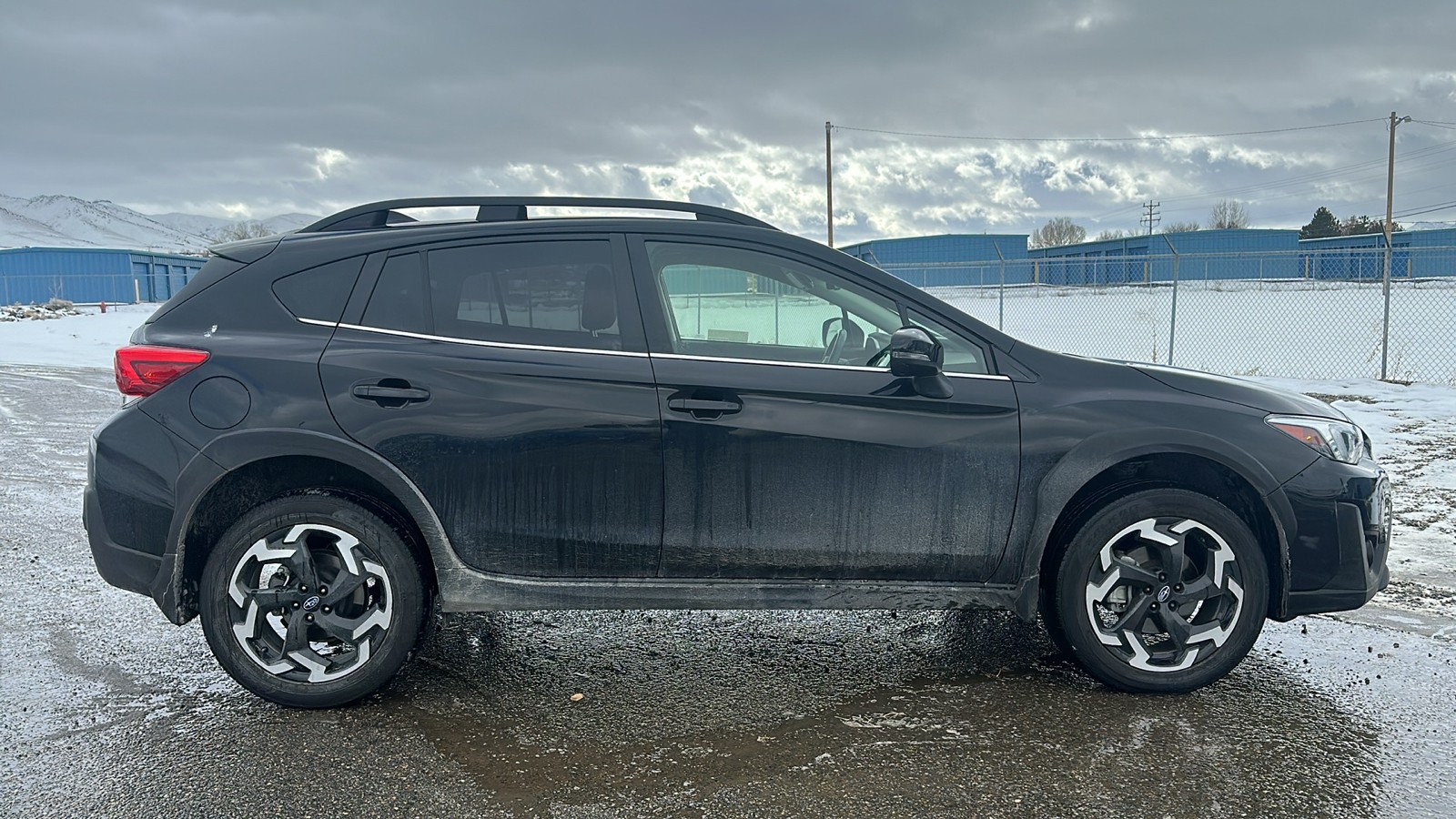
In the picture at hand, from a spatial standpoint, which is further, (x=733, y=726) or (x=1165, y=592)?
(x=1165, y=592)

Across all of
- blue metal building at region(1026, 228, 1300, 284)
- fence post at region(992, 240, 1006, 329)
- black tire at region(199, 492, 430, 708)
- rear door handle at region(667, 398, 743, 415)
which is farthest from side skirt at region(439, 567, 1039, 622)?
blue metal building at region(1026, 228, 1300, 284)

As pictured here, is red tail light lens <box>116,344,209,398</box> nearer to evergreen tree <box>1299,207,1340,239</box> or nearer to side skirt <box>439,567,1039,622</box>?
side skirt <box>439,567,1039,622</box>

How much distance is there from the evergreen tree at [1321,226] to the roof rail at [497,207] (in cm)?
8702

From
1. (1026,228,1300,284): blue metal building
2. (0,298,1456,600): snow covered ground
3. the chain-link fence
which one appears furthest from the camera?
(1026,228,1300,284): blue metal building

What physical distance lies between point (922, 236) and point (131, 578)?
63112mm

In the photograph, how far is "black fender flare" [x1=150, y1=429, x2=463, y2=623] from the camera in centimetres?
353

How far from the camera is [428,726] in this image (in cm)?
352

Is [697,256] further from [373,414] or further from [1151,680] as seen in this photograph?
[1151,680]

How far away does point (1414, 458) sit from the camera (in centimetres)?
809

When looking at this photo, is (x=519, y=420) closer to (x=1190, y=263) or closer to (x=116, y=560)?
(x=116, y=560)

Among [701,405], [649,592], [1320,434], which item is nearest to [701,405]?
[701,405]

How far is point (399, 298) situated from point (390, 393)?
0.38 metres

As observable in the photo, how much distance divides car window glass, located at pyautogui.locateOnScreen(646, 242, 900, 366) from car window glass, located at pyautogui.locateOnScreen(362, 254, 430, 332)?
2.83 ft

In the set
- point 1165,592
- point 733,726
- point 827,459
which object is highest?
point 827,459
